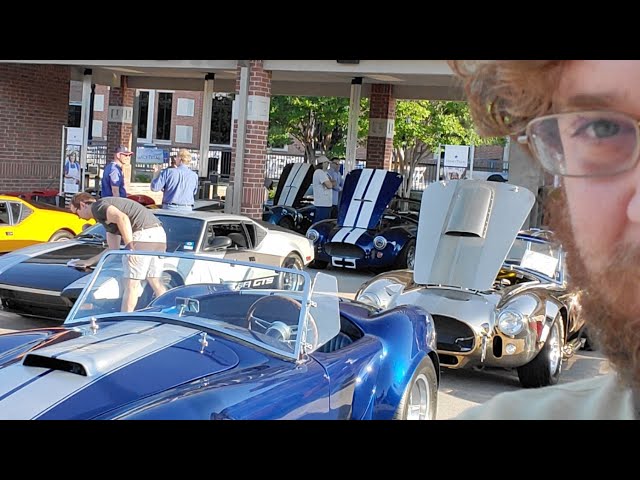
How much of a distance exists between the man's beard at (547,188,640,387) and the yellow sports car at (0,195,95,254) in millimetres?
10557

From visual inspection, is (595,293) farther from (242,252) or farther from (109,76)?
(109,76)

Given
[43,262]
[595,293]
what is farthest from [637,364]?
[43,262]

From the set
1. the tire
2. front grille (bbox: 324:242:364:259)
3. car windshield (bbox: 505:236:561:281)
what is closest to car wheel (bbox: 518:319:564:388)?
car windshield (bbox: 505:236:561:281)

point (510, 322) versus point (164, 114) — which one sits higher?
point (164, 114)

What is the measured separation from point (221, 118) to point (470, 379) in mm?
35374

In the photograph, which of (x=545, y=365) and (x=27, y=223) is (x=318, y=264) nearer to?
(x=27, y=223)

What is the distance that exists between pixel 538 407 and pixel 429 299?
542 centimetres

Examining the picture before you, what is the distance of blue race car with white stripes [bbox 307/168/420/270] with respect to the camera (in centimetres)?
1193

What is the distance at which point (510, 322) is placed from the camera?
6.34m

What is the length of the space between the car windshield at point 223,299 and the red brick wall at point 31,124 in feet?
46.0

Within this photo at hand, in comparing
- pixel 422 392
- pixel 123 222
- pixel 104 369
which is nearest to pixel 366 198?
pixel 123 222

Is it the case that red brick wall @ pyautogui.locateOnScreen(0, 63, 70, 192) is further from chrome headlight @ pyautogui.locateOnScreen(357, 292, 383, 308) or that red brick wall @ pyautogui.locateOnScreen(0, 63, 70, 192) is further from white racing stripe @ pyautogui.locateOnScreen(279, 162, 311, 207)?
chrome headlight @ pyautogui.locateOnScreen(357, 292, 383, 308)

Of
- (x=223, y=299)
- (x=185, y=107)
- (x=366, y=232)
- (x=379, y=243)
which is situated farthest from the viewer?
(x=185, y=107)

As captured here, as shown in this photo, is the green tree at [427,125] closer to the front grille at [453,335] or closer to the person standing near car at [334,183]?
the person standing near car at [334,183]
